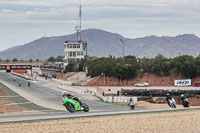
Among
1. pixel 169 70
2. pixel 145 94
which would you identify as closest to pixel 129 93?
pixel 145 94

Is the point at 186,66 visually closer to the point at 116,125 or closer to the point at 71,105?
the point at 71,105

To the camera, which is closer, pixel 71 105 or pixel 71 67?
pixel 71 105

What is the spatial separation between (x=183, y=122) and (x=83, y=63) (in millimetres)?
125619

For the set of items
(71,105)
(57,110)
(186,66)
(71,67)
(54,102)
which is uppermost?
(71,67)

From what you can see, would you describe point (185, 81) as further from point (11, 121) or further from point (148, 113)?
point (11, 121)

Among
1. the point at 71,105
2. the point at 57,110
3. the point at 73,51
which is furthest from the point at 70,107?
the point at 73,51

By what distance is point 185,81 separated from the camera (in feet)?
327

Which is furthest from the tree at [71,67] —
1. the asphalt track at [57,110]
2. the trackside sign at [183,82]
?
the asphalt track at [57,110]

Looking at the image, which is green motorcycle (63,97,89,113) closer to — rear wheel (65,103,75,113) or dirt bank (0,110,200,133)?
rear wheel (65,103,75,113)

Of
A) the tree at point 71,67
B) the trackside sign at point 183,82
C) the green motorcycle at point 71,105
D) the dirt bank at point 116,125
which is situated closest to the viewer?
the dirt bank at point 116,125

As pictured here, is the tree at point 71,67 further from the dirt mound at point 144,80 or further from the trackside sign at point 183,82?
the trackside sign at point 183,82

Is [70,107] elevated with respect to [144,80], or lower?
lower

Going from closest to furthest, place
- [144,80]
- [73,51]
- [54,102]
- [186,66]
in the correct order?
[54,102] → [186,66] → [144,80] → [73,51]

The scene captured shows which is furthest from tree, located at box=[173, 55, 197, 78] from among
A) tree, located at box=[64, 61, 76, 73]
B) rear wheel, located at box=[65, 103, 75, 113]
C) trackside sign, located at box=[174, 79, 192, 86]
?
rear wheel, located at box=[65, 103, 75, 113]
